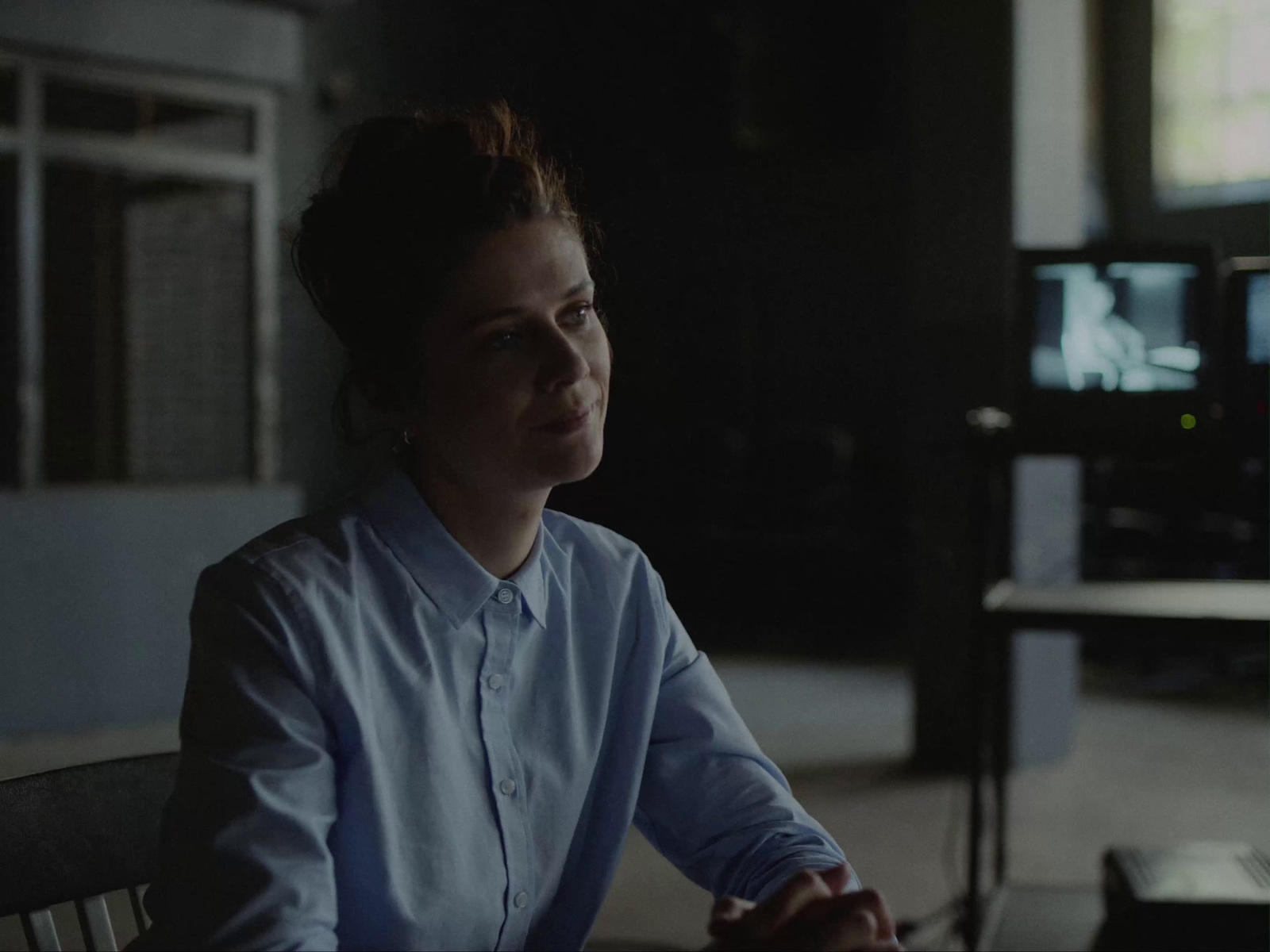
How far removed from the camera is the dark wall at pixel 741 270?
712 centimetres

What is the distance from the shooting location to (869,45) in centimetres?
721

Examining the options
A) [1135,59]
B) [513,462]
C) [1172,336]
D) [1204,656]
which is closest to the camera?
[513,462]

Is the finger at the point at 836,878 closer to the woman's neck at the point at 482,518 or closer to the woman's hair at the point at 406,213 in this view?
the woman's neck at the point at 482,518

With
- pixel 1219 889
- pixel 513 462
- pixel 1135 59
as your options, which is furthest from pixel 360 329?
pixel 1135 59

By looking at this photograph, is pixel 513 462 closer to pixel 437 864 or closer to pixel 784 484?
pixel 437 864

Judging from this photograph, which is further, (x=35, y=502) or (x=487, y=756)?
(x=35, y=502)

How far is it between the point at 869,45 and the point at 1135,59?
Result: 1948 millimetres

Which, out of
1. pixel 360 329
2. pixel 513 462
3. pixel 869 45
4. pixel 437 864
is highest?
pixel 869 45

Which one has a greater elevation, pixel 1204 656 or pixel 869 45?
pixel 869 45

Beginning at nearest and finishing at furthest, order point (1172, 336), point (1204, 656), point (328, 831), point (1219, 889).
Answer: point (328, 831), point (1219, 889), point (1172, 336), point (1204, 656)

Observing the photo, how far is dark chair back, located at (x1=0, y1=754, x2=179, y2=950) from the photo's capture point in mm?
994

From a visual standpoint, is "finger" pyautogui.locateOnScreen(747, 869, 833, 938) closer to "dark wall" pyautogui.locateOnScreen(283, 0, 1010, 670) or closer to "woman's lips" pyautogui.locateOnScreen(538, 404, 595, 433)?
"woman's lips" pyautogui.locateOnScreen(538, 404, 595, 433)

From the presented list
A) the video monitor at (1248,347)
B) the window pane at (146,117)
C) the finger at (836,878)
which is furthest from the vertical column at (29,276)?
the finger at (836,878)

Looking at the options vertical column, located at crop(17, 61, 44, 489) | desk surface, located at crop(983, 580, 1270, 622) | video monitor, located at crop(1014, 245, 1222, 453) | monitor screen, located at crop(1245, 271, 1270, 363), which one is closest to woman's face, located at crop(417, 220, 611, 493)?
desk surface, located at crop(983, 580, 1270, 622)
